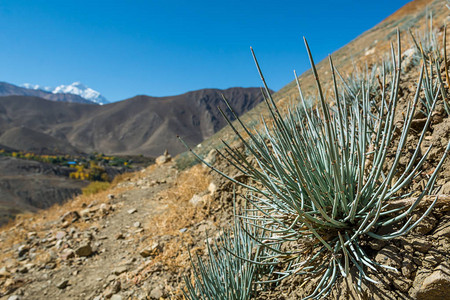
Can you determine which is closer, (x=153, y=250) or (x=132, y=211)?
(x=153, y=250)

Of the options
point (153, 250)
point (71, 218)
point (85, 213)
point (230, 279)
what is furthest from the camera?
point (85, 213)

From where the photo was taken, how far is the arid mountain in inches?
3356

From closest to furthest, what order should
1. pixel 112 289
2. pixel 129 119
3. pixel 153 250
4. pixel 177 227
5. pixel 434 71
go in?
pixel 434 71
pixel 112 289
pixel 153 250
pixel 177 227
pixel 129 119

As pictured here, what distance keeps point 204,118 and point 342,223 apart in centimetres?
10288

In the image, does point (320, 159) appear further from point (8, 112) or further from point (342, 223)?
point (8, 112)

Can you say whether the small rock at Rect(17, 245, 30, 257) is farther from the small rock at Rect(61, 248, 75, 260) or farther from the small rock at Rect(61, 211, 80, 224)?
the small rock at Rect(61, 248, 75, 260)

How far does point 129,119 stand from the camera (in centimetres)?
9931

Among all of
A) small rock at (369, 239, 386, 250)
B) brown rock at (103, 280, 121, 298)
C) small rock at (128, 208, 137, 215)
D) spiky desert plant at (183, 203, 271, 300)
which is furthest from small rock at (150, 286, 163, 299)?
small rock at (128, 208, 137, 215)

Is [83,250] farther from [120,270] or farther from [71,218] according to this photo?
[71,218]

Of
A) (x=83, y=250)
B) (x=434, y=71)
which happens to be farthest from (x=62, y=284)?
(x=434, y=71)

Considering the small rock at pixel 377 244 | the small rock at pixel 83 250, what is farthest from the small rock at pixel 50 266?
the small rock at pixel 377 244

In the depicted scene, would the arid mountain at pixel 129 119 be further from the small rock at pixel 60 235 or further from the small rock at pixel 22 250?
the small rock at pixel 22 250

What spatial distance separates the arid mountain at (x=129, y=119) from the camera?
85250mm

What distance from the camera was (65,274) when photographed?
338 centimetres
